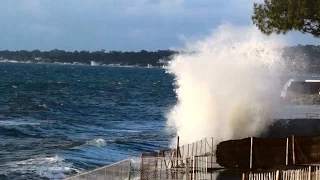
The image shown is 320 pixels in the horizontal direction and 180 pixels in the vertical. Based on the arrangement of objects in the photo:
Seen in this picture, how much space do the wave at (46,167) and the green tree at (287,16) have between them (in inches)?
465

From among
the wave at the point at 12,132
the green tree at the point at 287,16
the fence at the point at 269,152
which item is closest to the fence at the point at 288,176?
the fence at the point at 269,152

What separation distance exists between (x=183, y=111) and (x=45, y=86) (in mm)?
90399

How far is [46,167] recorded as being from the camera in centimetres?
3572

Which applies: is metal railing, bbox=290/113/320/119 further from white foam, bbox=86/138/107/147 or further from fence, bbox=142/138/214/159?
white foam, bbox=86/138/107/147

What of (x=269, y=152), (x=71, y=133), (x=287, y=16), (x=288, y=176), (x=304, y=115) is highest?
(x=287, y=16)

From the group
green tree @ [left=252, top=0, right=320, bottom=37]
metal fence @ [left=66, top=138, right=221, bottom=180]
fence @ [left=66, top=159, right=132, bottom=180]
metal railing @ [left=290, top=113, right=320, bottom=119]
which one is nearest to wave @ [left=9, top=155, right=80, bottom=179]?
metal fence @ [left=66, top=138, right=221, bottom=180]

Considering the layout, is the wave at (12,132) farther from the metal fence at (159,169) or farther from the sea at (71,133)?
the metal fence at (159,169)

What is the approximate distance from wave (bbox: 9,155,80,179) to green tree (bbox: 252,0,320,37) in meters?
11.8

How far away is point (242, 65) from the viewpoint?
41.7 m

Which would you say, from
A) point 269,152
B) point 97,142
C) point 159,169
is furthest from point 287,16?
point 97,142

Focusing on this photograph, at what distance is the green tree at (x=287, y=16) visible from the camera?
99.8 feet

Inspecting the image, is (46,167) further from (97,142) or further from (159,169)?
(159,169)

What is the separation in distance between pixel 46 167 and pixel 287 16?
14365 millimetres

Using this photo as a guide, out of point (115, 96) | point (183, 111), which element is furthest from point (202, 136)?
point (115, 96)
